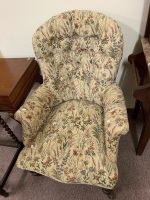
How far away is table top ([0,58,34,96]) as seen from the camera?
1.15 m

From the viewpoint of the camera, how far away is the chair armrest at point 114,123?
0.90 metres

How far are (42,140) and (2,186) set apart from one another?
0.55 meters

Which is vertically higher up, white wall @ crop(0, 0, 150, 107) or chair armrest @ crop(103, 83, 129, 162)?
white wall @ crop(0, 0, 150, 107)

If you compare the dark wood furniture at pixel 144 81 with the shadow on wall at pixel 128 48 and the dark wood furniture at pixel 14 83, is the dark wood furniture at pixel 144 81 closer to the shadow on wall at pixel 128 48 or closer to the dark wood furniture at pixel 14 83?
Answer: the shadow on wall at pixel 128 48

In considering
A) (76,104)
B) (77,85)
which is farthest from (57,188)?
(77,85)

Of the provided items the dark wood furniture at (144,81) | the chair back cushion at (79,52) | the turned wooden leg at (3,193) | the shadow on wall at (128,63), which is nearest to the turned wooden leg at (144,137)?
the dark wood furniture at (144,81)

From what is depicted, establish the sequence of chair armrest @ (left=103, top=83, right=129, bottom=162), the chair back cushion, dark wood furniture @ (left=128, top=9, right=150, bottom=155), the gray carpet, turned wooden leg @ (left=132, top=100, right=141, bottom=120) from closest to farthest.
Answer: chair armrest @ (left=103, top=83, right=129, bottom=162) < dark wood furniture @ (left=128, top=9, right=150, bottom=155) < the chair back cushion < the gray carpet < turned wooden leg @ (left=132, top=100, right=141, bottom=120)

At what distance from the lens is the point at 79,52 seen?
→ 4.12 feet

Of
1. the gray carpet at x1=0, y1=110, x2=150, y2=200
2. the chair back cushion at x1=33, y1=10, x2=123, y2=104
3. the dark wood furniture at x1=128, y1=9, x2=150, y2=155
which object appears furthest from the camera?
the gray carpet at x1=0, y1=110, x2=150, y2=200

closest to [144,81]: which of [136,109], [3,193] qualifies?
[136,109]


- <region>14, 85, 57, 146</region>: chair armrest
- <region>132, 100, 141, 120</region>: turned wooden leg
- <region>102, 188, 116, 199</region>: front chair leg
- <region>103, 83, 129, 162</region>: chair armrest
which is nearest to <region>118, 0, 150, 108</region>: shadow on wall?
<region>132, 100, 141, 120</region>: turned wooden leg

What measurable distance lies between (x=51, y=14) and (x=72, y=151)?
996 mm

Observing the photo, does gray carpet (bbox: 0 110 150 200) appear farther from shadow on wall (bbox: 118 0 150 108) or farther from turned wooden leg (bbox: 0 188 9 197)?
shadow on wall (bbox: 118 0 150 108)

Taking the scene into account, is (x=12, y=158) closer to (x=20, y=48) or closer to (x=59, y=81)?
(x=59, y=81)
